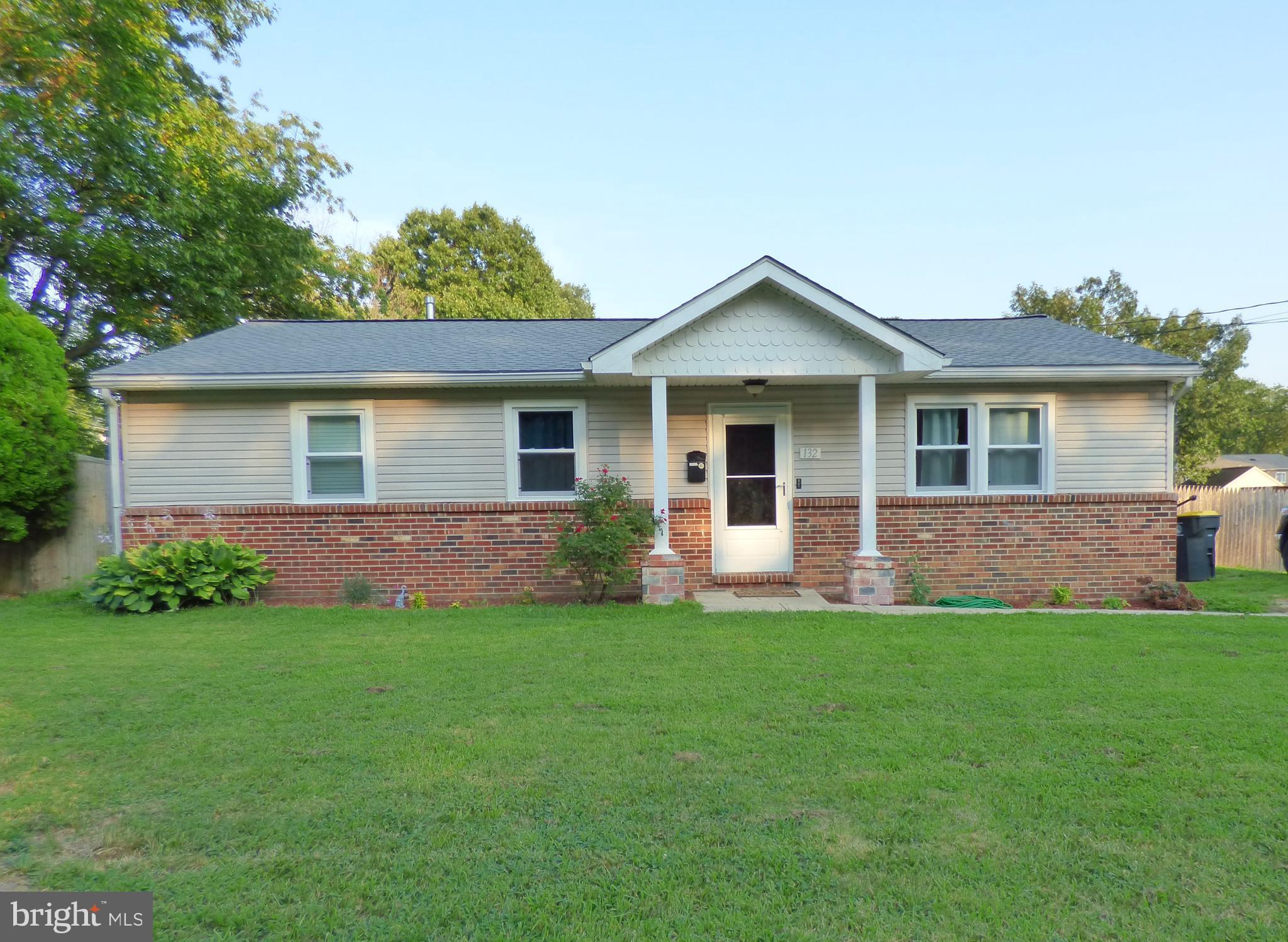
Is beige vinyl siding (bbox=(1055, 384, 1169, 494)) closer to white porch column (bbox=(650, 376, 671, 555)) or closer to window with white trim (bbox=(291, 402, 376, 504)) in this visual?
white porch column (bbox=(650, 376, 671, 555))

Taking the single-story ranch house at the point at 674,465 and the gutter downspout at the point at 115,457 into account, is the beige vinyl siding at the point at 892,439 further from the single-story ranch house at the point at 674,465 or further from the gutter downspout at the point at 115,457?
the gutter downspout at the point at 115,457

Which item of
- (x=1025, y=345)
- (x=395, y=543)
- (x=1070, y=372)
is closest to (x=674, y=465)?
(x=395, y=543)

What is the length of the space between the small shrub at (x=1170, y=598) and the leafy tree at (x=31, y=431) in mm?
14043

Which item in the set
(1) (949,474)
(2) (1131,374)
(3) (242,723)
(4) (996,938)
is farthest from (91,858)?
(2) (1131,374)

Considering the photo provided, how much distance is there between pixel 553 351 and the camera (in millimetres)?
9312

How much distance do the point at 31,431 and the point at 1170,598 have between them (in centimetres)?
1429

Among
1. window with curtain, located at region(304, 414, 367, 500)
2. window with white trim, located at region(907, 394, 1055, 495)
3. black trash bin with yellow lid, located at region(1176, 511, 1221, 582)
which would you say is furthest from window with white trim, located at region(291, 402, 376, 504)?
black trash bin with yellow lid, located at region(1176, 511, 1221, 582)

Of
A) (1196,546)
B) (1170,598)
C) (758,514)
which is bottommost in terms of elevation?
(1170,598)

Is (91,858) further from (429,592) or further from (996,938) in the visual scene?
(429,592)

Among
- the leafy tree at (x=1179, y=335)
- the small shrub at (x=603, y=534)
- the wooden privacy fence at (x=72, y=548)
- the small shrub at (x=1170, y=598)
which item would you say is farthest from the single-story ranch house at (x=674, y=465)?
the leafy tree at (x=1179, y=335)

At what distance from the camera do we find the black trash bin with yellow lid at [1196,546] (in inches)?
380

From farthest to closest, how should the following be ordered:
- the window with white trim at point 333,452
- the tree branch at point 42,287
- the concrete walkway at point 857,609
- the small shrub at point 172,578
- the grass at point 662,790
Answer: the tree branch at point 42,287 → the window with white trim at point 333,452 → the small shrub at point 172,578 → the concrete walkway at point 857,609 → the grass at point 662,790

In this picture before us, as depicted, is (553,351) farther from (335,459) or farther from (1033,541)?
(1033,541)

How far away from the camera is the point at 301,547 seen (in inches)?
327
